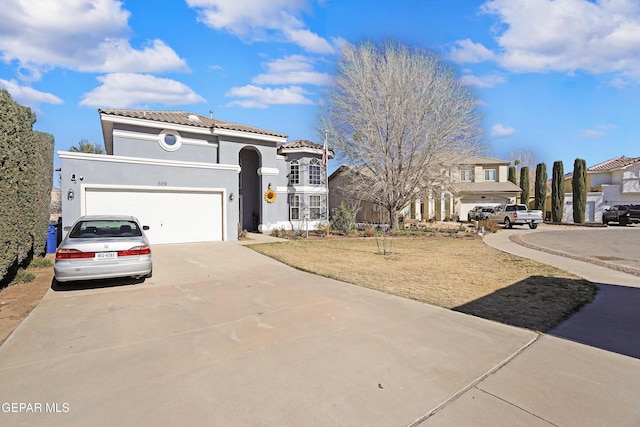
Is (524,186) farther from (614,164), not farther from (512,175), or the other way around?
(614,164)

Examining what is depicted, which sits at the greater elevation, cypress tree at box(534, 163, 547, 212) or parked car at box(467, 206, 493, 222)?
cypress tree at box(534, 163, 547, 212)

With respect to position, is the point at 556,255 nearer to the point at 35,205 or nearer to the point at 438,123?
the point at 438,123

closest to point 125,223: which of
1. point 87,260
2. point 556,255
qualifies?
point 87,260

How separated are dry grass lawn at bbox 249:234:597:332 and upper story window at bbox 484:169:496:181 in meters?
26.9

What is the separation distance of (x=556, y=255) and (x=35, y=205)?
16541 millimetres

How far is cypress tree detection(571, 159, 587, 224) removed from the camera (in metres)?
30.5

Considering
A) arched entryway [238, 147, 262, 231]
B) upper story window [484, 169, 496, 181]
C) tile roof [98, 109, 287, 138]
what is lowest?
arched entryway [238, 147, 262, 231]

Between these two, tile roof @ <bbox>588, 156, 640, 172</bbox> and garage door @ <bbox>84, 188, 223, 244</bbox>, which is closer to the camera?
garage door @ <bbox>84, 188, 223, 244</bbox>

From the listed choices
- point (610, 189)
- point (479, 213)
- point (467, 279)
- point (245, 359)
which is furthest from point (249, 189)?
point (610, 189)

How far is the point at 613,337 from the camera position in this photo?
429cm

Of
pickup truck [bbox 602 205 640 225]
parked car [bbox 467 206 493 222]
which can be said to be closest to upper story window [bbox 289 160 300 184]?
parked car [bbox 467 206 493 222]

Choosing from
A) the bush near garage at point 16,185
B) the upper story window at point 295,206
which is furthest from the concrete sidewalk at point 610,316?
the upper story window at point 295,206

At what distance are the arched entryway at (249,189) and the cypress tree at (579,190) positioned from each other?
29557mm

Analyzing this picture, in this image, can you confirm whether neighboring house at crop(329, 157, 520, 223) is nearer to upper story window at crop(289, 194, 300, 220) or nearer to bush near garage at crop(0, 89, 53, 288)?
upper story window at crop(289, 194, 300, 220)
